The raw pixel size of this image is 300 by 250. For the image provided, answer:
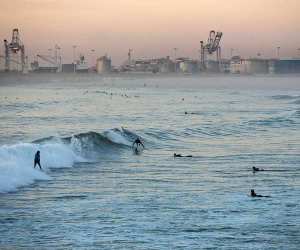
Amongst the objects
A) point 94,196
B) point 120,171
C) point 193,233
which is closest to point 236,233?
point 193,233

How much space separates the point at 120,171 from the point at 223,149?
400 inches

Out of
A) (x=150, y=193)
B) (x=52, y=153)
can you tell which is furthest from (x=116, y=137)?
(x=150, y=193)

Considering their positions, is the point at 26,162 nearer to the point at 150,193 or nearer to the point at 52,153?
the point at 52,153

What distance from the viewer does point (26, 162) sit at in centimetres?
2895

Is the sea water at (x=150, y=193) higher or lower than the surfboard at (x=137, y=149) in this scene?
higher

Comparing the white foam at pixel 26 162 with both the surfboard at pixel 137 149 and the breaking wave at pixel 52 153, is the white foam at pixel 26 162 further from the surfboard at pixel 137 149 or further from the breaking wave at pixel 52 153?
the surfboard at pixel 137 149

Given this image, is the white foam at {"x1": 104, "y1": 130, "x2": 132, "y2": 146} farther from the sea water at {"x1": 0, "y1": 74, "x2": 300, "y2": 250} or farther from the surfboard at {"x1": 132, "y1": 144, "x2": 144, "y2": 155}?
the surfboard at {"x1": 132, "y1": 144, "x2": 144, "y2": 155}

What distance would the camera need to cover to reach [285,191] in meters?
22.9

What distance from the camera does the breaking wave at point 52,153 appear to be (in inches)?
1009

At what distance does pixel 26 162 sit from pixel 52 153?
402cm

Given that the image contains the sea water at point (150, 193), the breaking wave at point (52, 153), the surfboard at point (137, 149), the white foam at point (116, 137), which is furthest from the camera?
the white foam at point (116, 137)

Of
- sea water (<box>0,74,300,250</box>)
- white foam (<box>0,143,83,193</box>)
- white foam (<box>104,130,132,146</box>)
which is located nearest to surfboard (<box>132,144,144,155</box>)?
sea water (<box>0,74,300,250</box>)

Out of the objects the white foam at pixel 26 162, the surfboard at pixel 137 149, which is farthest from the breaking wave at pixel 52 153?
the surfboard at pixel 137 149

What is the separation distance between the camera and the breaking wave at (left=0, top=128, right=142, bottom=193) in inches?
1009
